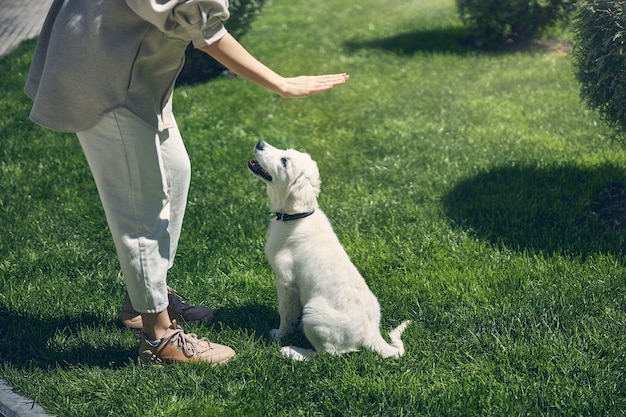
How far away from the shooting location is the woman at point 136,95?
3.02 metres

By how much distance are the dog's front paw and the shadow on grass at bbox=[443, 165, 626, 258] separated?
169 centimetres

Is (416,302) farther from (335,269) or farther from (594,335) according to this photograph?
(594,335)

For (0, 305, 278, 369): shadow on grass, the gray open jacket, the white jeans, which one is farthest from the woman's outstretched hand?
(0, 305, 278, 369): shadow on grass

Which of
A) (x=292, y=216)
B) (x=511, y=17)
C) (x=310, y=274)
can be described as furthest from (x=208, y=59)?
(x=310, y=274)

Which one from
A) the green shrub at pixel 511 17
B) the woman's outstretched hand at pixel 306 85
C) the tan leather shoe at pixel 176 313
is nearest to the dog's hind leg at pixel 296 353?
the tan leather shoe at pixel 176 313

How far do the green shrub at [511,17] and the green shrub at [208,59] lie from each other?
3084mm

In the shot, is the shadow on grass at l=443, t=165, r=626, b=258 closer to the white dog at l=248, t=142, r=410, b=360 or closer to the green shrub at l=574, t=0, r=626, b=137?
the green shrub at l=574, t=0, r=626, b=137

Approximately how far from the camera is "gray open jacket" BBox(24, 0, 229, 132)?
297 cm

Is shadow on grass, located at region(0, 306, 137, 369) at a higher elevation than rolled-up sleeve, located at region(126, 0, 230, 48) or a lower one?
lower

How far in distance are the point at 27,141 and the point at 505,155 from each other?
4280mm

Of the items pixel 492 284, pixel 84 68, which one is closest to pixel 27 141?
pixel 84 68

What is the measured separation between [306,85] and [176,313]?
157cm

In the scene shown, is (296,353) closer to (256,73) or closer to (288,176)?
(288,176)

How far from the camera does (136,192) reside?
3314 millimetres
